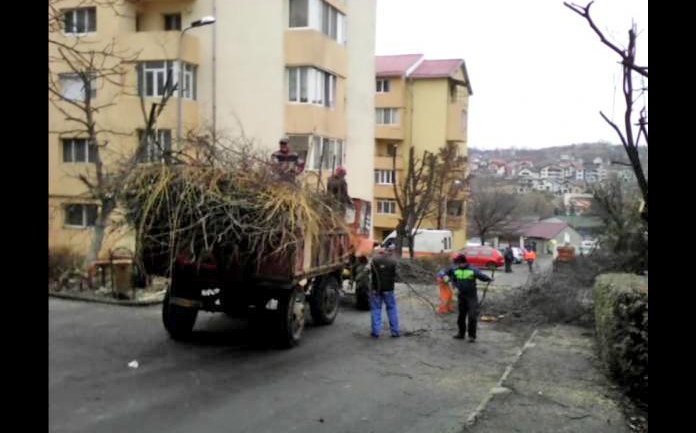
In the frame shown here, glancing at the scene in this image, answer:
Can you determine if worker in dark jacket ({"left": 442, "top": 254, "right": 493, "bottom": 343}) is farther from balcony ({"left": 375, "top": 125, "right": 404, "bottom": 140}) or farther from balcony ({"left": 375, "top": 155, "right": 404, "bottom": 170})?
balcony ({"left": 375, "top": 155, "right": 404, "bottom": 170})

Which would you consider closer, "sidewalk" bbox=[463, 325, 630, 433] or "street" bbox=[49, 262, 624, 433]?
"street" bbox=[49, 262, 624, 433]

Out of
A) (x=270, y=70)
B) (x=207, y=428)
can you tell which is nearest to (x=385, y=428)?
(x=207, y=428)

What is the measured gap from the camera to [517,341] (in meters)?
11.2

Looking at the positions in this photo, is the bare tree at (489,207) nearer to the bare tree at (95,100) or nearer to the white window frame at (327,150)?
the white window frame at (327,150)

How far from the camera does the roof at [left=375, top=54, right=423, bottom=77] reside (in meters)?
50.8

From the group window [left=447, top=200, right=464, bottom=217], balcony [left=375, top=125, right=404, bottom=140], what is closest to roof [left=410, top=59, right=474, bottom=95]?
balcony [left=375, top=125, right=404, bottom=140]

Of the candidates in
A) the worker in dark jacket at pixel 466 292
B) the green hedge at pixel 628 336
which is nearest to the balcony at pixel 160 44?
the worker in dark jacket at pixel 466 292

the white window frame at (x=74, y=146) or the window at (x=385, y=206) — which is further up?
the white window frame at (x=74, y=146)

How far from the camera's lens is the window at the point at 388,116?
168 ft

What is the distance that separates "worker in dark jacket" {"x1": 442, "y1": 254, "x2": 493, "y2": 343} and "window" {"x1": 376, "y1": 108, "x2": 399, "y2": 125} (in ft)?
135

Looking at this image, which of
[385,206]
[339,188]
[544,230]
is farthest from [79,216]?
[544,230]

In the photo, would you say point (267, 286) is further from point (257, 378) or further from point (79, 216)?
point (79, 216)

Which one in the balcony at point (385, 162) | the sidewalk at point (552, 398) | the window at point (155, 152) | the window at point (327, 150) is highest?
the balcony at point (385, 162)

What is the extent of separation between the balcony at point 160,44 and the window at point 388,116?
24809 mm
